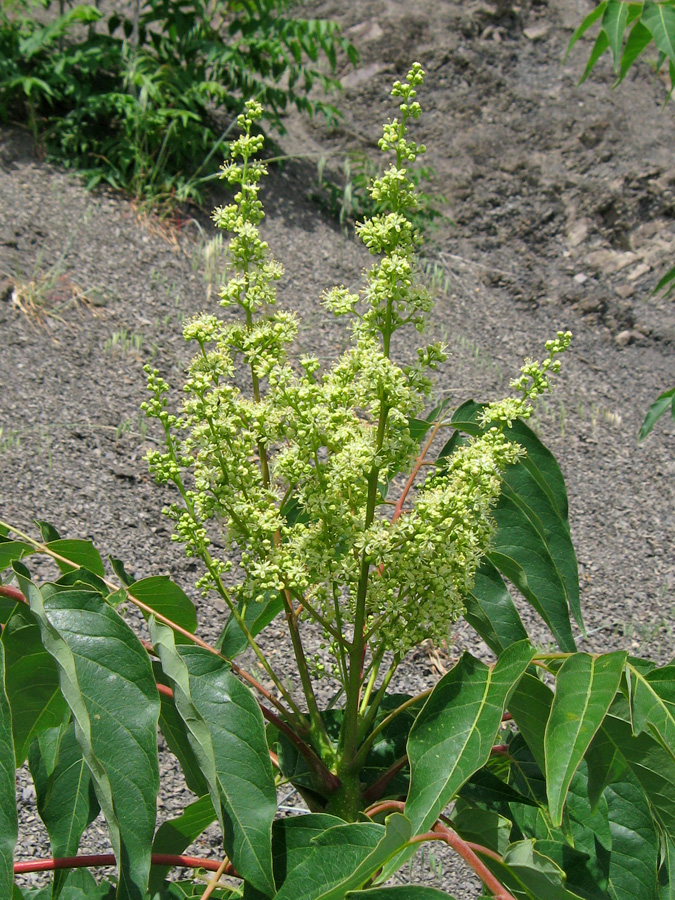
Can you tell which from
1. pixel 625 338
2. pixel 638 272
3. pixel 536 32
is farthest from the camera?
pixel 536 32

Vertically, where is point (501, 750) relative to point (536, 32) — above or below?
below

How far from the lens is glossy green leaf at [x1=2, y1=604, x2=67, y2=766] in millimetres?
809

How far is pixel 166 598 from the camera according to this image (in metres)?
1.04

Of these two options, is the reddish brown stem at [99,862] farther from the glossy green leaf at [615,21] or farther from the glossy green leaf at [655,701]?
the glossy green leaf at [615,21]

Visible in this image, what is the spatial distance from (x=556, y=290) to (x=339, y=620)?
381cm

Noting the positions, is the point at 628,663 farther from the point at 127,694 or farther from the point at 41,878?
the point at 41,878

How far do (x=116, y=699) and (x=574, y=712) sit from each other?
44 cm

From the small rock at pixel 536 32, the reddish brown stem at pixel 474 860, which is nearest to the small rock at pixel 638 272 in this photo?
the small rock at pixel 536 32

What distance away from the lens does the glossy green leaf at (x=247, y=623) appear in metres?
1.03

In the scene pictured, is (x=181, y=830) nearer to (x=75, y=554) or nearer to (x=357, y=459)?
(x=75, y=554)

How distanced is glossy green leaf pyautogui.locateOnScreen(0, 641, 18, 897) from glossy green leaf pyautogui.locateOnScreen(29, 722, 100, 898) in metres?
0.18

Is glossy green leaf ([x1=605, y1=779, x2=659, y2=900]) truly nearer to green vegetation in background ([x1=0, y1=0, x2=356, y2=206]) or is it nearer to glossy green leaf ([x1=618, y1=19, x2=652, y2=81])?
glossy green leaf ([x1=618, y1=19, x2=652, y2=81])

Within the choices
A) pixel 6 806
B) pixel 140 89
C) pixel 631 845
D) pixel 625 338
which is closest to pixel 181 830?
pixel 6 806

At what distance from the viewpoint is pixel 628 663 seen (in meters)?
0.86
